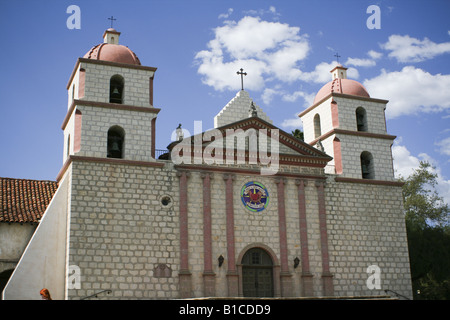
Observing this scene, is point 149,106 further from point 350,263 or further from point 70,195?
point 350,263

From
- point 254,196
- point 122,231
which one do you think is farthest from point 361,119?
point 122,231

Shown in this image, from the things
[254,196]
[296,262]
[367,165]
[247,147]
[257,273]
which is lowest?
[257,273]

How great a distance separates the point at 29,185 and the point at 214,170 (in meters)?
9.49

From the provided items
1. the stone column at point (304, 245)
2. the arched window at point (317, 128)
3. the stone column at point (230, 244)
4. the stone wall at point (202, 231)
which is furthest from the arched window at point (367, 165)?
the stone column at point (230, 244)

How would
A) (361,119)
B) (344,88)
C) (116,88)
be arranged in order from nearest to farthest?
(116,88) < (344,88) < (361,119)

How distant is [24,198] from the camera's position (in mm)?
27141

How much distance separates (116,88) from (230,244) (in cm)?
868

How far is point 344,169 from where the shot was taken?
28.6 meters

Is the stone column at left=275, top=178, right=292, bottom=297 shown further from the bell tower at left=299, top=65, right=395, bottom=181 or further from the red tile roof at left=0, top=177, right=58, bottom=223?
the red tile roof at left=0, top=177, right=58, bottom=223

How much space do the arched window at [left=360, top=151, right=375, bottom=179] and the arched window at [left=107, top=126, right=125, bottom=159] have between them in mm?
12459

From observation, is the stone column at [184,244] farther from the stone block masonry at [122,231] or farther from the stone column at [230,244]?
the stone column at [230,244]

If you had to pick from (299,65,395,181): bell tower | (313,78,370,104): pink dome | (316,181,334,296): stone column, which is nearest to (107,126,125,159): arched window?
(316,181,334,296): stone column

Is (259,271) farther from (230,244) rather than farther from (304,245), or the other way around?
(304,245)
